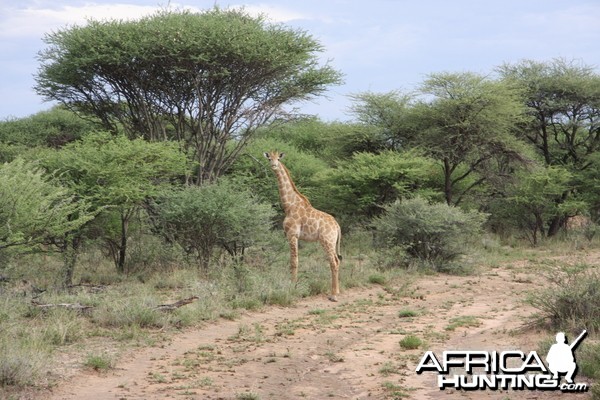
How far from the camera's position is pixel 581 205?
25.7 meters

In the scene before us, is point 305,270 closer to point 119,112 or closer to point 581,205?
point 119,112

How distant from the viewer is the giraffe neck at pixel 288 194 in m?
14.8

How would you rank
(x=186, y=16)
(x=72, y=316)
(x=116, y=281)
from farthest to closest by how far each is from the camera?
(x=186, y=16) → (x=116, y=281) → (x=72, y=316)

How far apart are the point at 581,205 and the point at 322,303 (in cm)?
1613

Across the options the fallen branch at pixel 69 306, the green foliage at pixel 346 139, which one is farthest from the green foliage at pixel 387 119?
the fallen branch at pixel 69 306

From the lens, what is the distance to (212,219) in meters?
15.6

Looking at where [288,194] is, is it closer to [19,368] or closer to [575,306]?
[575,306]

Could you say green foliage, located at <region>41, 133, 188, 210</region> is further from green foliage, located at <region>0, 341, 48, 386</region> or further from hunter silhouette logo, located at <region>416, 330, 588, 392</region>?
hunter silhouette logo, located at <region>416, 330, 588, 392</region>

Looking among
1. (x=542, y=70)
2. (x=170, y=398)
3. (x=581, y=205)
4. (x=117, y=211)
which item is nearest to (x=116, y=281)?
(x=117, y=211)

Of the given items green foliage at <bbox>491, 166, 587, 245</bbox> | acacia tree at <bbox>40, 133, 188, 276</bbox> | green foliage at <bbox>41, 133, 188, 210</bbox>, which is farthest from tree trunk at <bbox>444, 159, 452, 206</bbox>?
green foliage at <bbox>41, 133, 188, 210</bbox>

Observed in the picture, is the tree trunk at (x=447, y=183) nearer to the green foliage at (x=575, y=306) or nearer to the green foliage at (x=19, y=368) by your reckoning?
the green foliage at (x=575, y=306)

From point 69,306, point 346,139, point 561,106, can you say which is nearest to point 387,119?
point 346,139

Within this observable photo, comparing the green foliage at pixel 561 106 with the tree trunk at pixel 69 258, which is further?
the green foliage at pixel 561 106

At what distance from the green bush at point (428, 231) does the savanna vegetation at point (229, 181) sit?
5cm
